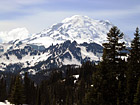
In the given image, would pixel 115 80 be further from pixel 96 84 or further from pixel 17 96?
pixel 17 96

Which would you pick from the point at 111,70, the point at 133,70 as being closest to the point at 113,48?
the point at 111,70

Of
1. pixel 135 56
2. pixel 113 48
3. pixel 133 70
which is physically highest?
pixel 113 48

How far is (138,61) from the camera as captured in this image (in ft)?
113

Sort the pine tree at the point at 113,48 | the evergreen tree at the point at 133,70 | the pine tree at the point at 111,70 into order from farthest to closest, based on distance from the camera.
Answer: the evergreen tree at the point at 133,70 < the pine tree at the point at 113,48 < the pine tree at the point at 111,70

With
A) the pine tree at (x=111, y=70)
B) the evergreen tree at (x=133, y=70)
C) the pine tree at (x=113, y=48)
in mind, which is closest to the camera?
the pine tree at (x=111, y=70)

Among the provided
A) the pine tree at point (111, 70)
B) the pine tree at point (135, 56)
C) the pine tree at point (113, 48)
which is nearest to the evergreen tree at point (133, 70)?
the pine tree at point (135, 56)

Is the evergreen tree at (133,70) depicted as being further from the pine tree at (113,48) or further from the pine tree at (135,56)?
the pine tree at (113,48)

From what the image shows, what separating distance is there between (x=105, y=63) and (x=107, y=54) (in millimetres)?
1240

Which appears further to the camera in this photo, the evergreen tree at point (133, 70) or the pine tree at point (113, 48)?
the evergreen tree at point (133, 70)

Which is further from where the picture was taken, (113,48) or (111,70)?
(113,48)

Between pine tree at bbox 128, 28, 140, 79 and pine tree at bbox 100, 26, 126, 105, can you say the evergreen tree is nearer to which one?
pine tree at bbox 128, 28, 140, 79

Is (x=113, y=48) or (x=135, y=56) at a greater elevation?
(x=113, y=48)

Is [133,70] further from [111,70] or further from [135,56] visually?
[111,70]

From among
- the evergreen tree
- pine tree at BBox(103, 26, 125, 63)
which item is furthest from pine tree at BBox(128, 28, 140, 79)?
pine tree at BBox(103, 26, 125, 63)
